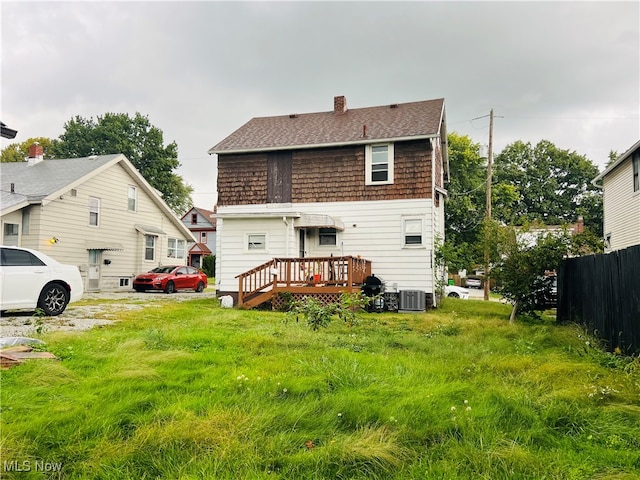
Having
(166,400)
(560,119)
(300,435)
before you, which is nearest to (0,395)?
(166,400)

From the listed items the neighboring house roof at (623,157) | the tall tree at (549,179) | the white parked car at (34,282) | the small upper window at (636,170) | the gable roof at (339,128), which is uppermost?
the tall tree at (549,179)

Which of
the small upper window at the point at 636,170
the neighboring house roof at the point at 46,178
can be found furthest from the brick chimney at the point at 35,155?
the small upper window at the point at 636,170

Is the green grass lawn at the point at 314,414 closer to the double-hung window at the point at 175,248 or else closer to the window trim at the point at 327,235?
the window trim at the point at 327,235

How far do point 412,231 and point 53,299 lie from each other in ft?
35.0

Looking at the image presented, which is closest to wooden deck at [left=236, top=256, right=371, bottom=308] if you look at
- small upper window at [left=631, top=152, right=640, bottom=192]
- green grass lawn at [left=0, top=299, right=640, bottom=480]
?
green grass lawn at [left=0, top=299, right=640, bottom=480]

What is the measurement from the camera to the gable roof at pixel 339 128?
1520 cm

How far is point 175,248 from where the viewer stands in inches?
1061

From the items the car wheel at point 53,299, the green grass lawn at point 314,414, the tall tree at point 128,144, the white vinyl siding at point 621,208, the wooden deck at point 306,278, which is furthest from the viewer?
the tall tree at point 128,144

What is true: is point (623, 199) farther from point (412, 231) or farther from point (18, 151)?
point (18, 151)

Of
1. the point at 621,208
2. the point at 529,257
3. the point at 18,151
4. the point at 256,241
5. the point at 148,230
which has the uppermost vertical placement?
the point at 18,151

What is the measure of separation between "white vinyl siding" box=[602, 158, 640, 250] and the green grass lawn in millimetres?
13047

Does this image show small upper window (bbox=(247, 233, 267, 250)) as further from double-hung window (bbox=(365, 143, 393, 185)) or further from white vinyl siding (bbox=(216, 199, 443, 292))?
double-hung window (bbox=(365, 143, 393, 185))

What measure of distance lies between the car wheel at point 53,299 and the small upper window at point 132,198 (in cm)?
1404
